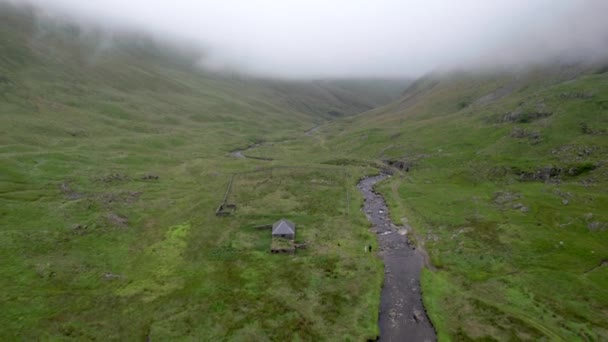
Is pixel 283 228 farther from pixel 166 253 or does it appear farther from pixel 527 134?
pixel 527 134

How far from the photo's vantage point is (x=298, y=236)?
71250 millimetres

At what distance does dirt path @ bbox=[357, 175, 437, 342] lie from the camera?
44.4 metres

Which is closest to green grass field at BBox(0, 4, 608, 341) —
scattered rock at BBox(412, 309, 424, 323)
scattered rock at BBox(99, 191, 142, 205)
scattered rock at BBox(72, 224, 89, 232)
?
scattered rock at BBox(72, 224, 89, 232)

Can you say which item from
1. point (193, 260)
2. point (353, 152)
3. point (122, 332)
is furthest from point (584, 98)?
point (122, 332)

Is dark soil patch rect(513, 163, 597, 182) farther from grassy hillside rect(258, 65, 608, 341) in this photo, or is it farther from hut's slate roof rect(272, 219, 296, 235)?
hut's slate roof rect(272, 219, 296, 235)

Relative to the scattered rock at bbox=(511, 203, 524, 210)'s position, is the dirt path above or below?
below

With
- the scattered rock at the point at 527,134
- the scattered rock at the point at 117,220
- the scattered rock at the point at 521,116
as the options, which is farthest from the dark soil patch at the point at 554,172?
the scattered rock at the point at 117,220

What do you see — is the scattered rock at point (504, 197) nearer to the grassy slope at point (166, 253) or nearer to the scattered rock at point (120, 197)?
the grassy slope at point (166, 253)

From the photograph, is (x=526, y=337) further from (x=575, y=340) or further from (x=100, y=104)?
(x=100, y=104)

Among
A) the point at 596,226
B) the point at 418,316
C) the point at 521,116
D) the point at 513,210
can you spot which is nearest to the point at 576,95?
the point at 521,116

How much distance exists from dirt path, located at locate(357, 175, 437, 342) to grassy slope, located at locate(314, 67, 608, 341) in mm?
2030

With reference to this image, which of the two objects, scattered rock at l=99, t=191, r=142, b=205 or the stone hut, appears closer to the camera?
the stone hut

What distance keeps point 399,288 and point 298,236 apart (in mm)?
23631

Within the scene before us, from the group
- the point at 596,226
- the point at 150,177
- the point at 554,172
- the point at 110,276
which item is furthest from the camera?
the point at 150,177
